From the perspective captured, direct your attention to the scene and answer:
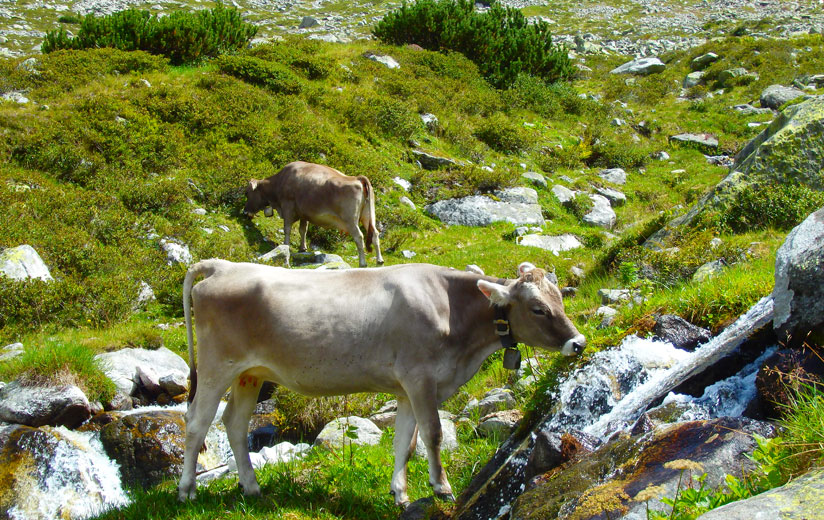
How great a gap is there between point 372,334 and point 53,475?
4.99 m

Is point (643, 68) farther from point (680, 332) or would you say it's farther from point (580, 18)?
point (580, 18)

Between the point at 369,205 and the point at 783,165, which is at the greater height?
the point at 783,165

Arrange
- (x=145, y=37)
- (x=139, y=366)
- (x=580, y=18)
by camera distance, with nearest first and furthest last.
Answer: (x=139, y=366) < (x=145, y=37) < (x=580, y=18)

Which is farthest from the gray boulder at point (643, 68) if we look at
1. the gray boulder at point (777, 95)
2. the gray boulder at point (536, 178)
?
the gray boulder at point (536, 178)

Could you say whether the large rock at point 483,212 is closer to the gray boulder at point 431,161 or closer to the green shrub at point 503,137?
the gray boulder at point 431,161

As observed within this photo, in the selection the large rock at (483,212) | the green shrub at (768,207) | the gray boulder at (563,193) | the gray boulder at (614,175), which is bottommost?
the gray boulder at (614,175)

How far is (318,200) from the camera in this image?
16.6 meters

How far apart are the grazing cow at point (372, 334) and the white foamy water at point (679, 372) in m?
0.76

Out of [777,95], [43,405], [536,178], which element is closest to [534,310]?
[43,405]

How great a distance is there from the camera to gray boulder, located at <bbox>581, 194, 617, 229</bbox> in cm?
2064

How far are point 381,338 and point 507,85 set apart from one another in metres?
28.8

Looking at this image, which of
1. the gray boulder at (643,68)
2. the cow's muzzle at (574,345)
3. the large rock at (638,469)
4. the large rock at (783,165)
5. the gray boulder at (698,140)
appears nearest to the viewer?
the large rock at (638,469)

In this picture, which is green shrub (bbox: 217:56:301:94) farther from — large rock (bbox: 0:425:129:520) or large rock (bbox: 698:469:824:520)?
large rock (bbox: 698:469:824:520)

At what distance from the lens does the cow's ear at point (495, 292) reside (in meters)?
6.66
